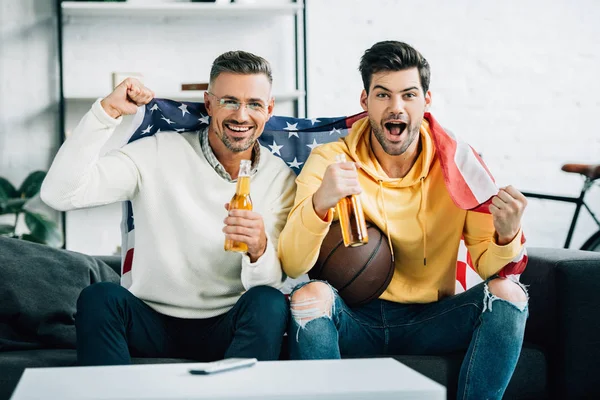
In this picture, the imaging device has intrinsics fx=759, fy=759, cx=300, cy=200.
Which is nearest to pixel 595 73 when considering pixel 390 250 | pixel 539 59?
pixel 539 59

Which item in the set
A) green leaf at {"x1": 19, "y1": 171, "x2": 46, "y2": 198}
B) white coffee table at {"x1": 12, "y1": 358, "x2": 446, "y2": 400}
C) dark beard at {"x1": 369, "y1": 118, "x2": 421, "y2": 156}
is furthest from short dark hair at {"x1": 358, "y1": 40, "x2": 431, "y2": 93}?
green leaf at {"x1": 19, "y1": 171, "x2": 46, "y2": 198}

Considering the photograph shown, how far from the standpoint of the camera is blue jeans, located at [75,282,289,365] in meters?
1.70

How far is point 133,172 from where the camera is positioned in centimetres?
197

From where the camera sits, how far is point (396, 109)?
1.98 metres

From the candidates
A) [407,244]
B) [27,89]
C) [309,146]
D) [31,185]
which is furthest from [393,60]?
[27,89]

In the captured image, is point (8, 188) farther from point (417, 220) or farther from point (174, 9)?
point (417, 220)

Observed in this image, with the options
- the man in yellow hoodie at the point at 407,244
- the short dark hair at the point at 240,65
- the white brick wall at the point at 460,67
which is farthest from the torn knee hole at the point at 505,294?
the white brick wall at the point at 460,67

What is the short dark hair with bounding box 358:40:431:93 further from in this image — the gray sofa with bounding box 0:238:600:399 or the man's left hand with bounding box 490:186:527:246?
the gray sofa with bounding box 0:238:600:399

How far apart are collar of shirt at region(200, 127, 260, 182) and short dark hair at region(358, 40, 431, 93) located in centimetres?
36

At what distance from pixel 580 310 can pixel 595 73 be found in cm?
234

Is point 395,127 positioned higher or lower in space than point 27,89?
lower

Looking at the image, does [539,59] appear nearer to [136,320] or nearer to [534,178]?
[534,178]

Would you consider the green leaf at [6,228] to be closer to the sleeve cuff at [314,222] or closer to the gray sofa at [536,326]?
the gray sofa at [536,326]

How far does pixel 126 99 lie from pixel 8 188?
183 cm
